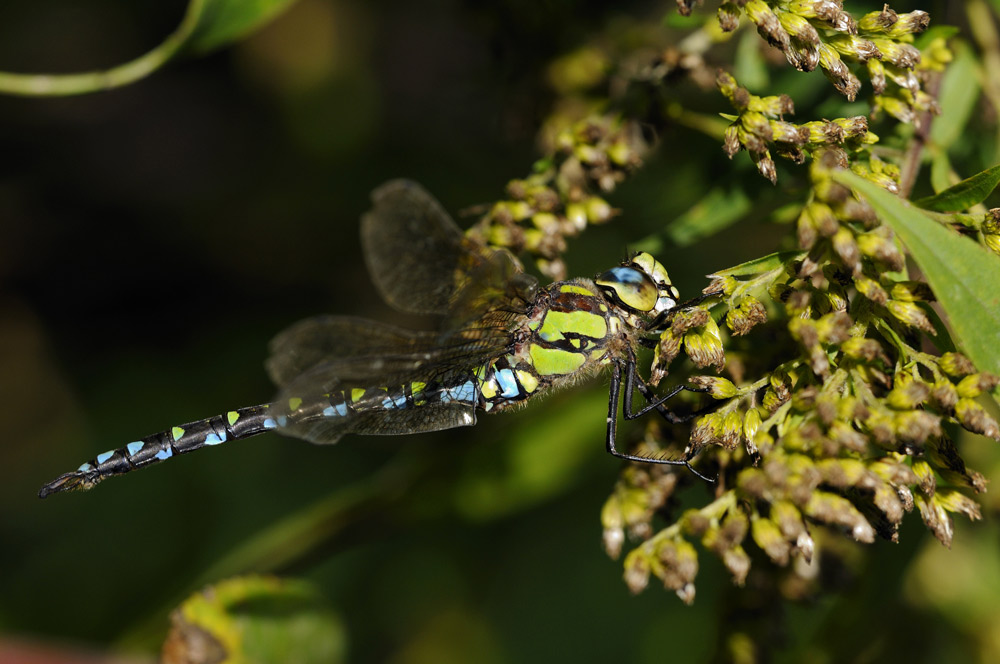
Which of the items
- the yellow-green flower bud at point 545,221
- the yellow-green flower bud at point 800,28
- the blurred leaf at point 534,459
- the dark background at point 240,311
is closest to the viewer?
the yellow-green flower bud at point 800,28

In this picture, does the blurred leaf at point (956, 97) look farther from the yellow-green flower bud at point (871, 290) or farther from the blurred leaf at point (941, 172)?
the yellow-green flower bud at point (871, 290)

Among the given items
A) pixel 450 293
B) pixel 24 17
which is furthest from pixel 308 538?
pixel 24 17

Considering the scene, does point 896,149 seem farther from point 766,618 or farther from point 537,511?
point 537,511

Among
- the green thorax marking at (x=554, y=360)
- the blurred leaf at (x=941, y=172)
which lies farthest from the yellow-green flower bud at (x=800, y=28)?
the green thorax marking at (x=554, y=360)

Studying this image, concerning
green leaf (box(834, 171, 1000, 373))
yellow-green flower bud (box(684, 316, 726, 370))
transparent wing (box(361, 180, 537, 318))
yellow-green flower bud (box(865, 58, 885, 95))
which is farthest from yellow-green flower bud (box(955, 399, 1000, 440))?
transparent wing (box(361, 180, 537, 318))

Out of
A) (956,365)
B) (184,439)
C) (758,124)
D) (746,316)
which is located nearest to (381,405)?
(184,439)

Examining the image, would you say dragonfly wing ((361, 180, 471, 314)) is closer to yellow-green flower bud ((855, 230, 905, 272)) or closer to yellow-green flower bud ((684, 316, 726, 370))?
yellow-green flower bud ((684, 316, 726, 370))

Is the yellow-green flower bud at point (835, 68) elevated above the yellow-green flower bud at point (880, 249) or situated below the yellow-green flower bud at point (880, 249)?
above

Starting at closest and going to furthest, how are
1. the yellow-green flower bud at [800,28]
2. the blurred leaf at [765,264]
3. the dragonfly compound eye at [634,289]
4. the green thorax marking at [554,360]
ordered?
the yellow-green flower bud at [800,28], the blurred leaf at [765,264], the dragonfly compound eye at [634,289], the green thorax marking at [554,360]
